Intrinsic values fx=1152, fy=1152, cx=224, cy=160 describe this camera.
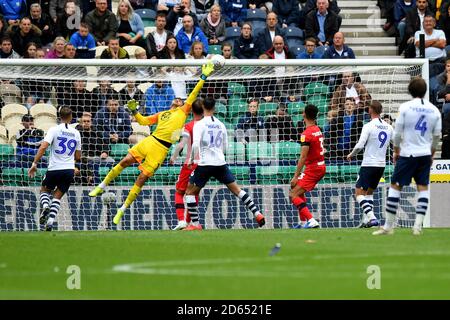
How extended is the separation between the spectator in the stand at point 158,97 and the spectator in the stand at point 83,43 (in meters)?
2.13

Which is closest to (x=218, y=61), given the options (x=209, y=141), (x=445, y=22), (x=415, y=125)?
(x=209, y=141)

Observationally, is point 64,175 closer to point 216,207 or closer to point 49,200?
point 49,200

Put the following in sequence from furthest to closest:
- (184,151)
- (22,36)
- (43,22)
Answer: (43,22) → (22,36) → (184,151)

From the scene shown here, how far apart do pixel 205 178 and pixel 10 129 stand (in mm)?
4219

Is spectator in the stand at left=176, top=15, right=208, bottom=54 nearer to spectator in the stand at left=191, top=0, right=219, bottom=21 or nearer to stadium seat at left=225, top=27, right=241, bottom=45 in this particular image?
stadium seat at left=225, top=27, right=241, bottom=45

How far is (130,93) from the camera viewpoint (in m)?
22.1

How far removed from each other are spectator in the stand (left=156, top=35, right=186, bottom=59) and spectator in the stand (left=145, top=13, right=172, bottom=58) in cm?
39

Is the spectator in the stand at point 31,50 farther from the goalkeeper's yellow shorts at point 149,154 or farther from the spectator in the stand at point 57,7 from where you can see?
the goalkeeper's yellow shorts at point 149,154

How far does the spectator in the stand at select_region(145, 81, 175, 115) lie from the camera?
2200 cm

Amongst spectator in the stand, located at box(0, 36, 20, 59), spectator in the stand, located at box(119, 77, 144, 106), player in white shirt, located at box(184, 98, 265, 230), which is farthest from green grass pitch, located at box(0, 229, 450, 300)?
spectator in the stand, located at box(0, 36, 20, 59)

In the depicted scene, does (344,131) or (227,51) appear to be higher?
(227,51)

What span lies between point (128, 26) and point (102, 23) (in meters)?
0.62

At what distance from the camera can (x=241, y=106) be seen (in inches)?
861

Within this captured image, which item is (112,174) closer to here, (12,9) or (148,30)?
(148,30)
